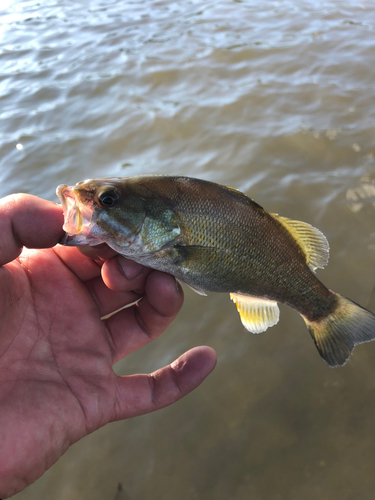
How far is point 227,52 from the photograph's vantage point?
7590 millimetres

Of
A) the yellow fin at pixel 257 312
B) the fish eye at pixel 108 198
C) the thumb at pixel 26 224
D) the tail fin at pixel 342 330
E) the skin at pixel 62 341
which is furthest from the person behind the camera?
the yellow fin at pixel 257 312

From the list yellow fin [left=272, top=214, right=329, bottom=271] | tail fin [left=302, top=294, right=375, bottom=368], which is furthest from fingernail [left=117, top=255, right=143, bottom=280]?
tail fin [left=302, top=294, right=375, bottom=368]

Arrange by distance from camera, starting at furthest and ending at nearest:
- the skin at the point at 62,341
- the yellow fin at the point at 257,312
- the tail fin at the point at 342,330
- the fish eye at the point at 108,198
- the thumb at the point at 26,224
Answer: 1. the yellow fin at the point at 257,312
2. the tail fin at the point at 342,330
3. the fish eye at the point at 108,198
4. the thumb at the point at 26,224
5. the skin at the point at 62,341

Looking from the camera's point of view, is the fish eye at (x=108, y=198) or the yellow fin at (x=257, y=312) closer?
the fish eye at (x=108, y=198)

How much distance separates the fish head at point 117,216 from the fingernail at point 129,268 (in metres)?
0.08

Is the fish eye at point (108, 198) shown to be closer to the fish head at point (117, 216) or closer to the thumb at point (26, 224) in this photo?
the fish head at point (117, 216)

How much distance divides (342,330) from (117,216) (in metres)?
1.70

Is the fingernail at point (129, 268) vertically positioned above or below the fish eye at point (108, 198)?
below

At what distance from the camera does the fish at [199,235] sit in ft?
7.48

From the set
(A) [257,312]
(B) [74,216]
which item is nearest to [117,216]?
(B) [74,216]

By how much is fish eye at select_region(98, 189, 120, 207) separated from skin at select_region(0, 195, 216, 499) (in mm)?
262

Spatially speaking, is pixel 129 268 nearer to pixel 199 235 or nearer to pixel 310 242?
pixel 199 235

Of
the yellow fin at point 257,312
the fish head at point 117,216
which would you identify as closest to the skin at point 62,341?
the fish head at point 117,216

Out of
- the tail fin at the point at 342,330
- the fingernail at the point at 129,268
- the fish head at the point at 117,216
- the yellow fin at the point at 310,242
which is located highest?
the fish head at the point at 117,216
